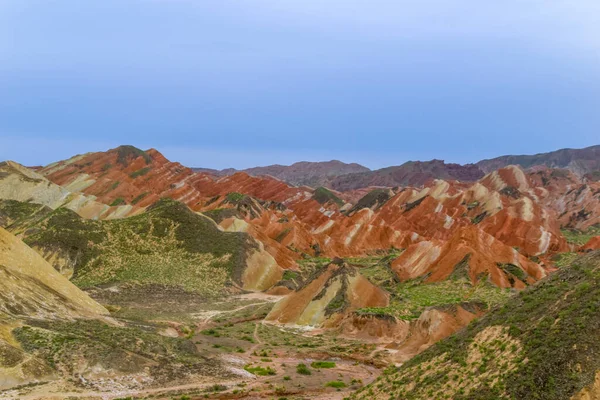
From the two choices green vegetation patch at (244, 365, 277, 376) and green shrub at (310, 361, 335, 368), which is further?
green shrub at (310, 361, 335, 368)

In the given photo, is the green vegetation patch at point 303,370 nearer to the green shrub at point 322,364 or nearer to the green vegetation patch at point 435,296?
the green shrub at point 322,364

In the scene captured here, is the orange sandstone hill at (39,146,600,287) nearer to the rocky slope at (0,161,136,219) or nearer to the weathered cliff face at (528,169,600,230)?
the weathered cliff face at (528,169,600,230)

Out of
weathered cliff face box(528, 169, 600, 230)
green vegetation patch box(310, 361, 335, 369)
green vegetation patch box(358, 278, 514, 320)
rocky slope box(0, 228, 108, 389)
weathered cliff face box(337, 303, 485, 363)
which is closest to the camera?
rocky slope box(0, 228, 108, 389)

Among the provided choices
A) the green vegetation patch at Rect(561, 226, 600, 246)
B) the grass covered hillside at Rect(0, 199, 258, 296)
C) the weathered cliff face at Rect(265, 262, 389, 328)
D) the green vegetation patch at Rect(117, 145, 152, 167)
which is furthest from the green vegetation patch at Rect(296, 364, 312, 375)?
the green vegetation patch at Rect(117, 145, 152, 167)

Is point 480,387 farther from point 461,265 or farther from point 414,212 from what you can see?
point 414,212

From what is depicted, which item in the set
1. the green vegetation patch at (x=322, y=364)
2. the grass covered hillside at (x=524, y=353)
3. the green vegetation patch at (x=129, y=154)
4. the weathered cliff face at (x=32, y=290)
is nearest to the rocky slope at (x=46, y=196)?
the green vegetation patch at (x=129, y=154)

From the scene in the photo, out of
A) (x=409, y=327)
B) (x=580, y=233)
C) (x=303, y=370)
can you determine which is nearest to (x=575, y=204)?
(x=580, y=233)

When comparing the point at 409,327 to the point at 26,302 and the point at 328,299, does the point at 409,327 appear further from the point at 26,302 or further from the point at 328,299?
the point at 26,302
